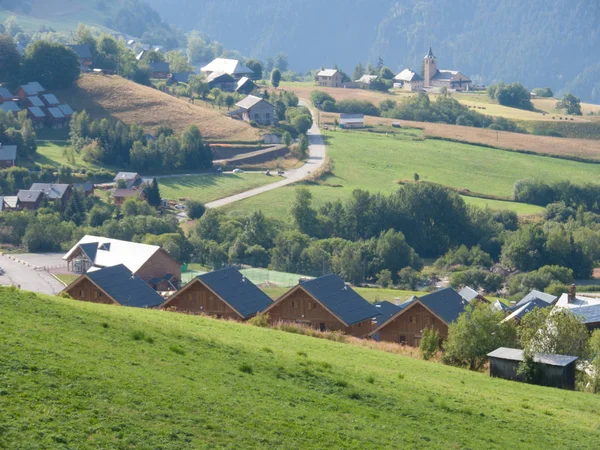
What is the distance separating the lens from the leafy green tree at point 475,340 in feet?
101

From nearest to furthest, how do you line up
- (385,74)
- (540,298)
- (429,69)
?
(540,298) < (385,74) < (429,69)

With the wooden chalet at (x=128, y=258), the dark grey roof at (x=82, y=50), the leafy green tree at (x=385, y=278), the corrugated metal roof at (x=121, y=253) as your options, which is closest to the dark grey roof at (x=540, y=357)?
the wooden chalet at (x=128, y=258)

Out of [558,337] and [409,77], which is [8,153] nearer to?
[558,337]

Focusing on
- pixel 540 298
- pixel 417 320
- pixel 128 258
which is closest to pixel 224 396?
pixel 417 320

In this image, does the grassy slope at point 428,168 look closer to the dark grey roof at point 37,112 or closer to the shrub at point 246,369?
the dark grey roof at point 37,112

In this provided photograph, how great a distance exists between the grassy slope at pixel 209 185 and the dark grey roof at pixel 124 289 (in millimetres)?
46216

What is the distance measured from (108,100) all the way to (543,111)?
65303 millimetres

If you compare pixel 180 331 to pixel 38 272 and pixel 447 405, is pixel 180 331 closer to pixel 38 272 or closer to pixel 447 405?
pixel 447 405

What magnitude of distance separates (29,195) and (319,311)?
1913 inches

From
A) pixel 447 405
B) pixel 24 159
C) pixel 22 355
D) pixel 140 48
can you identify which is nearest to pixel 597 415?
pixel 447 405

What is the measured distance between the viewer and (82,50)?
126062 mm

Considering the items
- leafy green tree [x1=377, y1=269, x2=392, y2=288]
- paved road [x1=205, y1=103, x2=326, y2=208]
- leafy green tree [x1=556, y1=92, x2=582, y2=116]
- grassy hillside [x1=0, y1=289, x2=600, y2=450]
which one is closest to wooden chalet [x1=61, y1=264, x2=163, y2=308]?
grassy hillside [x1=0, y1=289, x2=600, y2=450]

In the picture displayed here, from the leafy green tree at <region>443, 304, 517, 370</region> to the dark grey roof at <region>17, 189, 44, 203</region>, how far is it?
5683 cm

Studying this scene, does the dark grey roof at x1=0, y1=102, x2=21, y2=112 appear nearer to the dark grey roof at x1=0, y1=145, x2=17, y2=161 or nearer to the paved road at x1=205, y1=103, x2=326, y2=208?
the dark grey roof at x1=0, y1=145, x2=17, y2=161
